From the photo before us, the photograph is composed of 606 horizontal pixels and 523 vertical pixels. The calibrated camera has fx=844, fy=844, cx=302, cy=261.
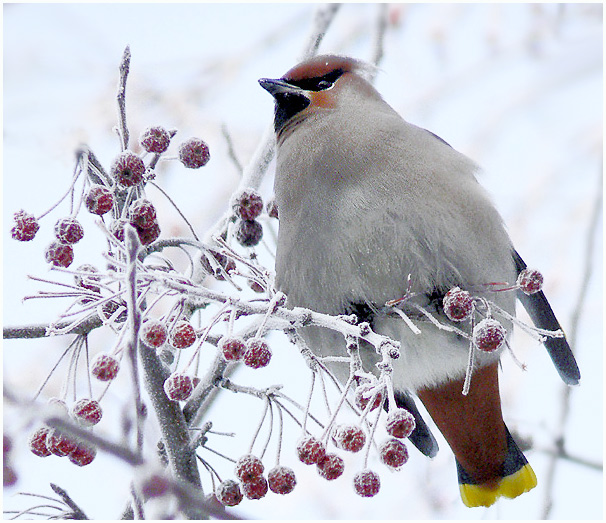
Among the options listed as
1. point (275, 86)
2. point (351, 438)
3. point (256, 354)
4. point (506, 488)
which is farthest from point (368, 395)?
point (275, 86)

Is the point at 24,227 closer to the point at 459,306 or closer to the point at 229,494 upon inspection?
the point at 229,494

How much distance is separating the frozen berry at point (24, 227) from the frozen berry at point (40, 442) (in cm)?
37

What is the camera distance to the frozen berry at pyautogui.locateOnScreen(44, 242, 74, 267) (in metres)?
1.61

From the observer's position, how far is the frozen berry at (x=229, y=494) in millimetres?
1619

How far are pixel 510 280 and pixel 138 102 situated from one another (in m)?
2.39

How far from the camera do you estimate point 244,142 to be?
4.41 meters

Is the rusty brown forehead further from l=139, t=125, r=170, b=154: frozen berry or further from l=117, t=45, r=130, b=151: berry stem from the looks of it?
l=117, t=45, r=130, b=151: berry stem

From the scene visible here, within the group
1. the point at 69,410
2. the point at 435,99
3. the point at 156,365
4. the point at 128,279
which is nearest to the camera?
the point at 128,279

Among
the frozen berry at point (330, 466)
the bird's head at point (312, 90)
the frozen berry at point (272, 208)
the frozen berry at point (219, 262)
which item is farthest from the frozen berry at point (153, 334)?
the bird's head at point (312, 90)

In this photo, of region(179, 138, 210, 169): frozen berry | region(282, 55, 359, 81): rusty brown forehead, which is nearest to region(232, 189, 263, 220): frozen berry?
region(179, 138, 210, 169): frozen berry

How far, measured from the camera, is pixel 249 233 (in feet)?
6.22

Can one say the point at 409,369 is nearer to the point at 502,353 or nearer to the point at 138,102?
the point at 502,353

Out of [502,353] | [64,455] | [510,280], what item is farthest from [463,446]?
[64,455]

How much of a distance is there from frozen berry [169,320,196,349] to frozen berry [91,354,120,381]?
0.12 meters
